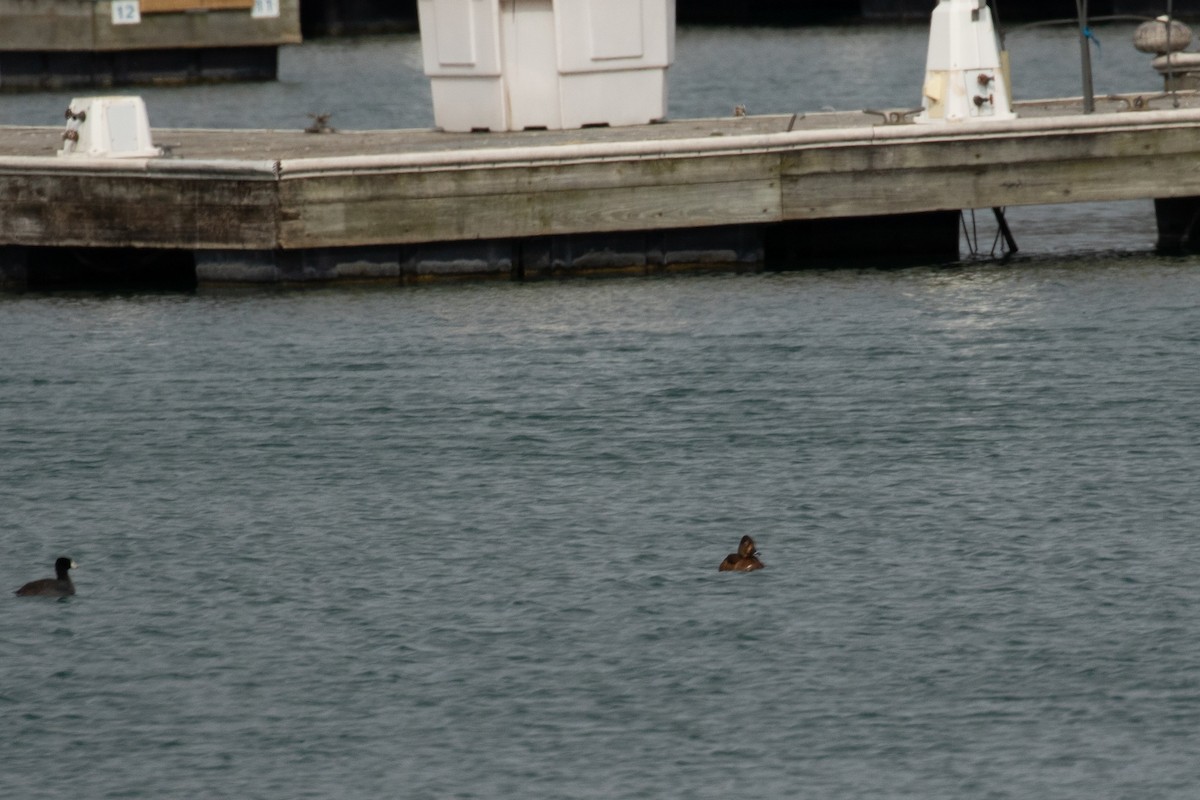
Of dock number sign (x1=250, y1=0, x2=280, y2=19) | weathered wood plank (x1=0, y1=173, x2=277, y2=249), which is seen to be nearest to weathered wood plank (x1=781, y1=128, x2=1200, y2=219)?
weathered wood plank (x1=0, y1=173, x2=277, y2=249)

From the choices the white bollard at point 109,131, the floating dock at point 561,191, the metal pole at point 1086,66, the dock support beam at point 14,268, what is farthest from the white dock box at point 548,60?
the dock support beam at point 14,268

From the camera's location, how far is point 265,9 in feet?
275

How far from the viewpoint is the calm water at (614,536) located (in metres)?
19.1

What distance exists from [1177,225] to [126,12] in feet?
169

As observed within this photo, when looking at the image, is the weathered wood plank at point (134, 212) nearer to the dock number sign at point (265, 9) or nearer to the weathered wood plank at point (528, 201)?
the weathered wood plank at point (528, 201)

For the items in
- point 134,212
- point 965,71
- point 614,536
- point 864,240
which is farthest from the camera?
point 864,240

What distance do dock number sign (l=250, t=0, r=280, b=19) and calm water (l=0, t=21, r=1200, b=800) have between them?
46.1 meters

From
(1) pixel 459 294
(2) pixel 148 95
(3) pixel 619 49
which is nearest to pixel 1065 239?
(3) pixel 619 49

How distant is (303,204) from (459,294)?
10.3 ft

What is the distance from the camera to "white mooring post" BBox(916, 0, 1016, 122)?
36906 millimetres

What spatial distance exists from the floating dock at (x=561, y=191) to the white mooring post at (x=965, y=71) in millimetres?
407

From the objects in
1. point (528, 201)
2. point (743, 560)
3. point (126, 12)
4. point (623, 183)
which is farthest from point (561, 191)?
point (126, 12)

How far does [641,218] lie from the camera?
121 feet

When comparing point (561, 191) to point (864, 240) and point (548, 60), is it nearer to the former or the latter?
point (548, 60)
